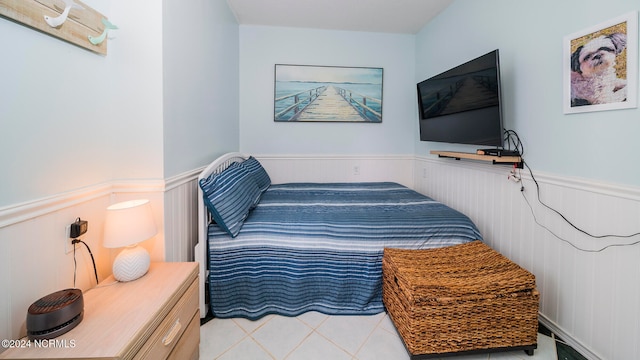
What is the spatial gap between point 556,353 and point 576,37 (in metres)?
1.73

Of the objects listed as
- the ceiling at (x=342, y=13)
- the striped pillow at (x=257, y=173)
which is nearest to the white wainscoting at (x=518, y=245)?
the striped pillow at (x=257, y=173)

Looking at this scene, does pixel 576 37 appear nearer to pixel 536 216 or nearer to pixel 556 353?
pixel 536 216

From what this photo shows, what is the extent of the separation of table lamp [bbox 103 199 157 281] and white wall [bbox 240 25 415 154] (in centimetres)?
220

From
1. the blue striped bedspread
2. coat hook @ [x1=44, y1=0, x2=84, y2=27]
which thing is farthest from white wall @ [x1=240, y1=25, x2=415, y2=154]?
coat hook @ [x1=44, y1=0, x2=84, y2=27]

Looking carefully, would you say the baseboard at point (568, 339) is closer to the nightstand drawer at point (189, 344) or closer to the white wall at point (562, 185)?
the white wall at point (562, 185)

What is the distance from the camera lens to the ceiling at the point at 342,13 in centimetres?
272

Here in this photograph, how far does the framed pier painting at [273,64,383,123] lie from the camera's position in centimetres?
335

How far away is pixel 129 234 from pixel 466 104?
2346 mm

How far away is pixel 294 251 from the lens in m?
1.87

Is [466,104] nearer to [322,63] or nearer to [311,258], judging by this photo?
[311,258]

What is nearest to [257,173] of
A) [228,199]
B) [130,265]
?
[228,199]

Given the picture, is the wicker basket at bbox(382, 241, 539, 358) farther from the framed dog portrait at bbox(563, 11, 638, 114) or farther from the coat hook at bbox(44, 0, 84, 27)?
the coat hook at bbox(44, 0, 84, 27)

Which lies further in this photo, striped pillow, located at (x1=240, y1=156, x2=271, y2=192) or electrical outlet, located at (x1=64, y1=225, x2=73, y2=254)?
striped pillow, located at (x1=240, y1=156, x2=271, y2=192)

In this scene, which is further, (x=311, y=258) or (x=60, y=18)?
(x=311, y=258)
